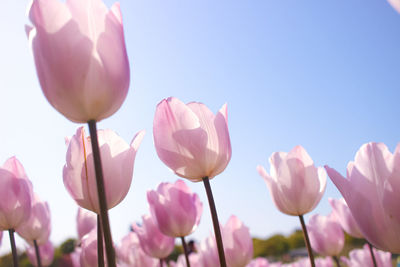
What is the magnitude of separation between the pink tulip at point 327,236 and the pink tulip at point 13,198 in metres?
2.24

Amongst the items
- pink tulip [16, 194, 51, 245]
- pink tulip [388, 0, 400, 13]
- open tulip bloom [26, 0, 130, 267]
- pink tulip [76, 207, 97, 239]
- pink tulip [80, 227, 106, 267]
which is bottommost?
pink tulip [76, 207, 97, 239]

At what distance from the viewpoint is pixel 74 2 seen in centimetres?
95

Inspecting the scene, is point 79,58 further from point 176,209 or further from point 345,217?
point 345,217

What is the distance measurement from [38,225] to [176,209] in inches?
39.5

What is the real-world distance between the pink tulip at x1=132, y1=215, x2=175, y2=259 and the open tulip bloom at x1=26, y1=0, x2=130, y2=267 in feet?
5.30

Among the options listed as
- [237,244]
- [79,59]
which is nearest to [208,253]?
[237,244]

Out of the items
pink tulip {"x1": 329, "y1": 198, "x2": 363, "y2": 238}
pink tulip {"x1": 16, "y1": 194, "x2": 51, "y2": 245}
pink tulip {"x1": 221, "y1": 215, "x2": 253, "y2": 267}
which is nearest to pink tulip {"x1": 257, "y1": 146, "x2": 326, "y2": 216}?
pink tulip {"x1": 221, "y1": 215, "x2": 253, "y2": 267}

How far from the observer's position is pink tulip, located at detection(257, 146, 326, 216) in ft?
5.91

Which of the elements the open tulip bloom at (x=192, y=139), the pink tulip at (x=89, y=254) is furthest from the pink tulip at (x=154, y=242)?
the open tulip bloom at (x=192, y=139)

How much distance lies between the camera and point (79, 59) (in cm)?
89

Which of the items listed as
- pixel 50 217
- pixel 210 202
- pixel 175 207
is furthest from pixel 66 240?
pixel 210 202

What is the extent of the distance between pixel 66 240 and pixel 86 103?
1314cm

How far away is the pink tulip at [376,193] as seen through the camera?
3.25 feet

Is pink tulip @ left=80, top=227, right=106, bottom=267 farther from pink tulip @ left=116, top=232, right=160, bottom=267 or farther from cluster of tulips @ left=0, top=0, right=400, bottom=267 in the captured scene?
pink tulip @ left=116, top=232, right=160, bottom=267
